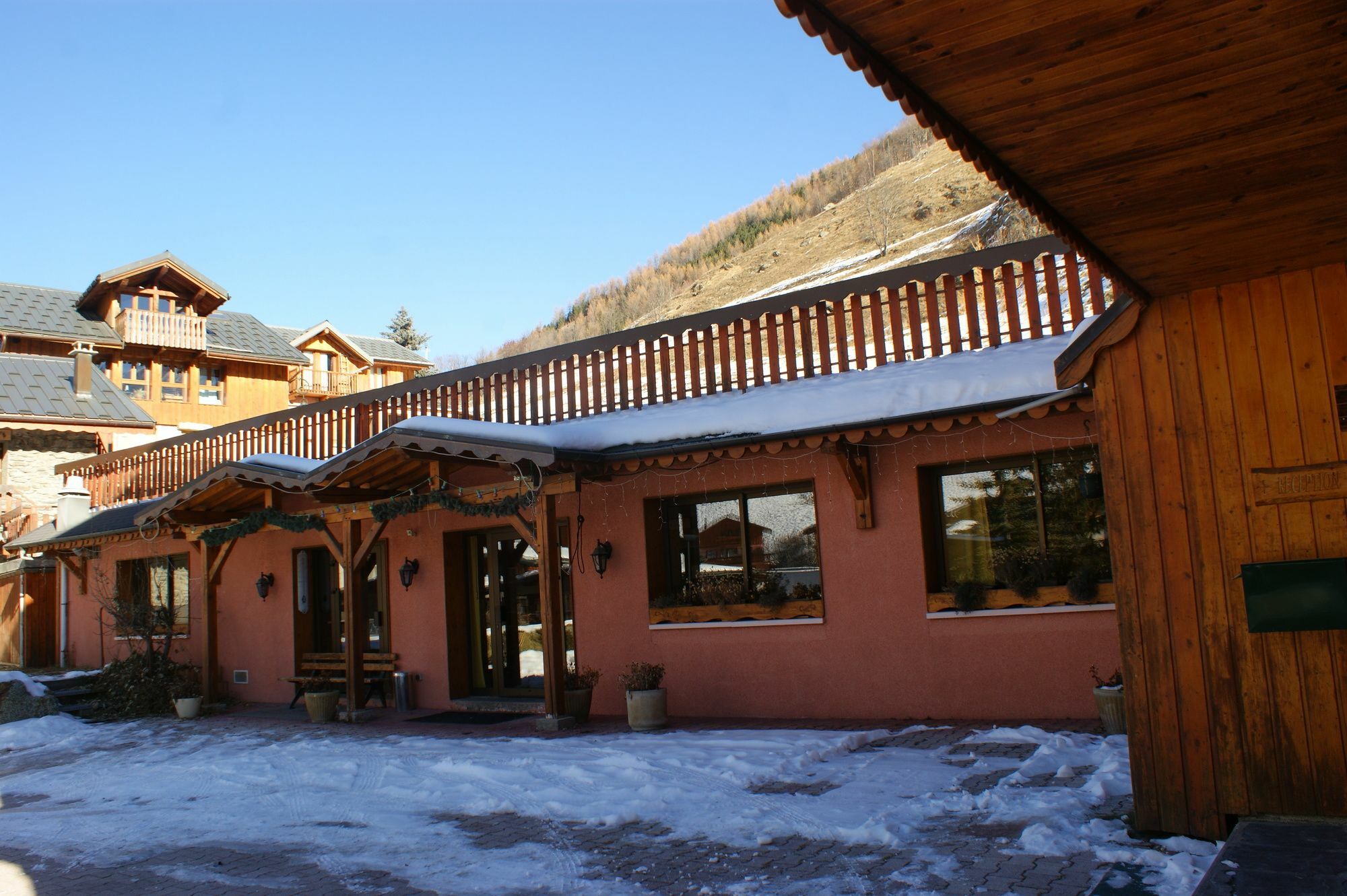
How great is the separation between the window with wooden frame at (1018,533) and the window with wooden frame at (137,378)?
32.0 metres

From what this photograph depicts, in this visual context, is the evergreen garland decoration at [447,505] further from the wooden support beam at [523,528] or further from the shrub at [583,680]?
the shrub at [583,680]

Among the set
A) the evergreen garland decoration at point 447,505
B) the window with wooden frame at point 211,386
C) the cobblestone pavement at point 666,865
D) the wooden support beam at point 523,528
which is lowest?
the cobblestone pavement at point 666,865

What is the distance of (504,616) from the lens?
40.9 feet

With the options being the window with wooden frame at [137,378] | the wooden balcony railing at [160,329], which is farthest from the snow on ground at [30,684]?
the window with wooden frame at [137,378]

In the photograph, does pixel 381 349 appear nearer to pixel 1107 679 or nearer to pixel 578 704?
pixel 578 704

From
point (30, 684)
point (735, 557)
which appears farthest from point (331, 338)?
point (735, 557)

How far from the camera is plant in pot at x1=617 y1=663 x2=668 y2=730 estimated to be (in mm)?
9523

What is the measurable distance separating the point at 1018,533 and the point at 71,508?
16629mm

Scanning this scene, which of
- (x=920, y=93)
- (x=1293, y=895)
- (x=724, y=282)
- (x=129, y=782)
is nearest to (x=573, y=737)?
(x=129, y=782)

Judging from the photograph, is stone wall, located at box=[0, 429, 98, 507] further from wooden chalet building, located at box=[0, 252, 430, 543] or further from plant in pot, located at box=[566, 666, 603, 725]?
plant in pot, located at box=[566, 666, 603, 725]

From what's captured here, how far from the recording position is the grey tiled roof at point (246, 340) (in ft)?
116

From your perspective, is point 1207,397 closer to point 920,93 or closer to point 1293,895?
point 1293,895

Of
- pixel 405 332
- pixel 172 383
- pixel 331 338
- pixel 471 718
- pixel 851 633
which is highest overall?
pixel 405 332

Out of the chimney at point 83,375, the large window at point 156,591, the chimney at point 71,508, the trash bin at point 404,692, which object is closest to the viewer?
the trash bin at point 404,692
